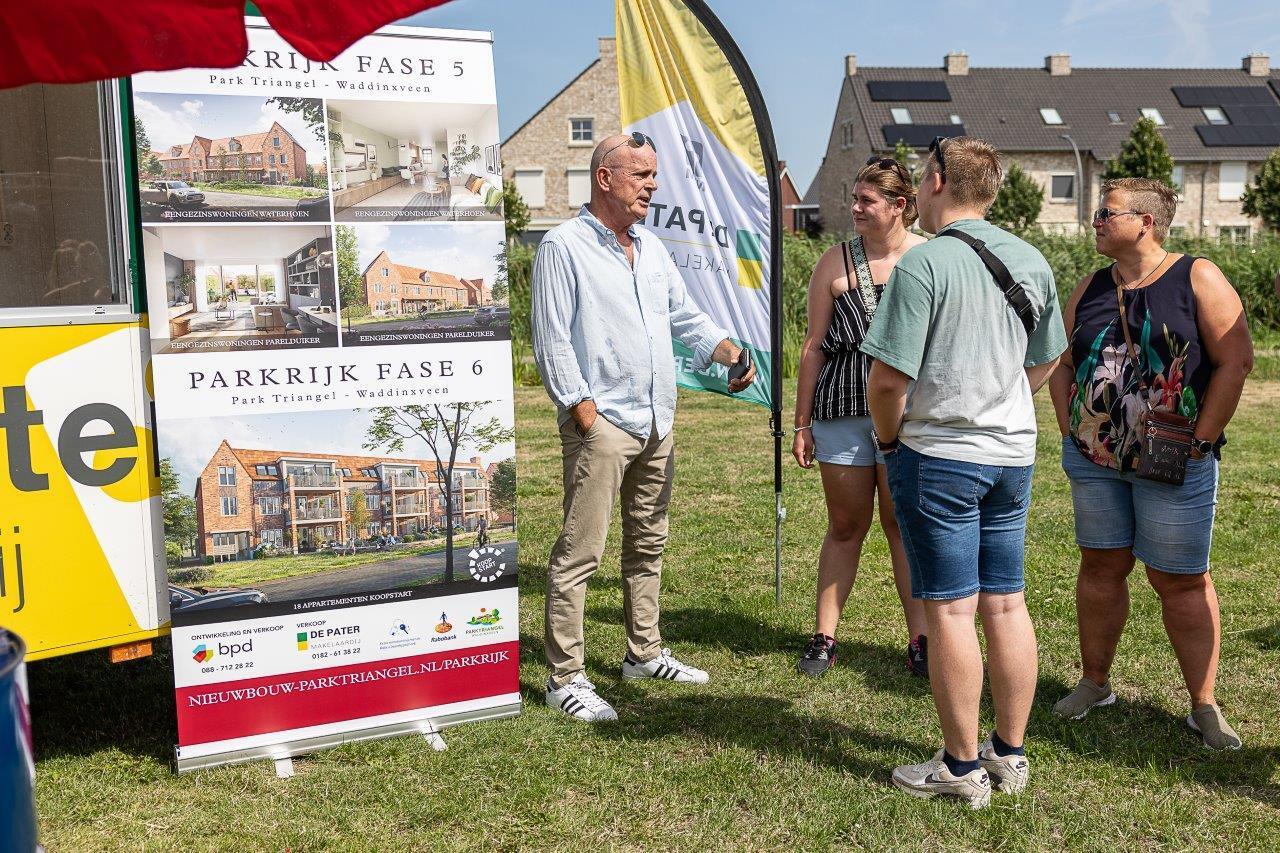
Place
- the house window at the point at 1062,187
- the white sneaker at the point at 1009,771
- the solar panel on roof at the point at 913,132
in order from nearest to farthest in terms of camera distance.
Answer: the white sneaker at the point at 1009,771
the solar panel on roof at the point at 913,132
the house window at the point at 1062,187

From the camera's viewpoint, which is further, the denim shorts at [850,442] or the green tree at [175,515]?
the denim shorts at [850,442]

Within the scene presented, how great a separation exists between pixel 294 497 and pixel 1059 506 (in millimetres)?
5873

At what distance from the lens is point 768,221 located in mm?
5230

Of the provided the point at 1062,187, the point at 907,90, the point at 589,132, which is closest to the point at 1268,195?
the point at 1062,187

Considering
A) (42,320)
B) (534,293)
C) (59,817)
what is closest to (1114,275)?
(534,293)

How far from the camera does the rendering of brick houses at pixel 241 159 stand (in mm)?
3424

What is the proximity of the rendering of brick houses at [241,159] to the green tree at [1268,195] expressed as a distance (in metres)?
45.6

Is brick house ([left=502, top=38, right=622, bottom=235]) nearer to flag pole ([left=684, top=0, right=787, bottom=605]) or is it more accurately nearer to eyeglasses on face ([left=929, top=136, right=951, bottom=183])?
flag pole ([left=684, top=0, right=787, bottom=605])

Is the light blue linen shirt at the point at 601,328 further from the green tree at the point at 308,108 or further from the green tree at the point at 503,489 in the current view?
the green tree at the point at 308,108

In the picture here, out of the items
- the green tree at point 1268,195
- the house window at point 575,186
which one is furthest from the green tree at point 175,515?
the house window at point 575,186

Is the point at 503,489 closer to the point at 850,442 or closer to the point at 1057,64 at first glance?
the point at 850,442

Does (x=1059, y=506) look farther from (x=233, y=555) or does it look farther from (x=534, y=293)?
(x=233, y=555)

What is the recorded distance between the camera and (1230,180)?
168 ft

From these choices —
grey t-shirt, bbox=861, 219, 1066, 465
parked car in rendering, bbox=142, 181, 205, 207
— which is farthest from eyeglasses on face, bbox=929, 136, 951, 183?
parked car in rendering, bbox=142, 181, 205, 207
